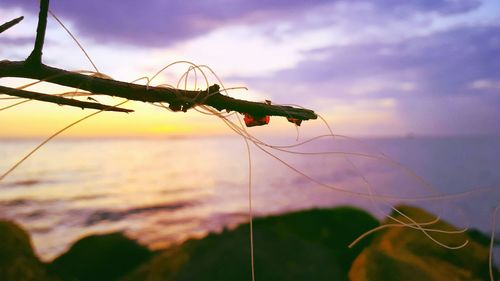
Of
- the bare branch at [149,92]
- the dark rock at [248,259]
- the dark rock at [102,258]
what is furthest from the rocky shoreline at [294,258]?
the bare branch at [149,92]

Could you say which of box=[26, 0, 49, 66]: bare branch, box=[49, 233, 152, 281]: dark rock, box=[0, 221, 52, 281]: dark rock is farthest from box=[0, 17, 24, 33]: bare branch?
box=[49, 233, 152, 281]: dark rock

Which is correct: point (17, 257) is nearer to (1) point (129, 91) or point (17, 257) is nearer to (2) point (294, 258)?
(2) point (294, 258)

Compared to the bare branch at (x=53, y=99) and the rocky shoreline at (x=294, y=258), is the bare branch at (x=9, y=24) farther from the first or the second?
the rocky shoreline at (x=294, y=258)

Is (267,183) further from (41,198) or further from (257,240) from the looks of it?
(257,240)

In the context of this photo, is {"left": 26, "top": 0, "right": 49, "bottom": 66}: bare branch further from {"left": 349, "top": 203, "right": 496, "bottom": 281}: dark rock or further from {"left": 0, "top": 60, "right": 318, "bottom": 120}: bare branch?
{"left": 349, "top": 203, "right": 496, "bottom": 281}: dark rock

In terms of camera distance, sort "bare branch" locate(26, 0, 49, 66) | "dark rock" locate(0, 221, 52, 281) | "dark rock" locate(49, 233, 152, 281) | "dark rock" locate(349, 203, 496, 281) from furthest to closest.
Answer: "dark rock" locate(49, 233, 152, 281) < "dark rock" locate(0, 221, 52, 281) < "dark rock" locate(349, 203, 496, 281) < "bare branch" locate(26, 0, 49, 66)

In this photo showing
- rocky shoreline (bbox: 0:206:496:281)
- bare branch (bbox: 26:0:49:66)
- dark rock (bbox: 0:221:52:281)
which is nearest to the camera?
bare branch (bbox: 26:0:49:66)

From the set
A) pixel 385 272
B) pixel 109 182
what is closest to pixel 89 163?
pixel 109 182
